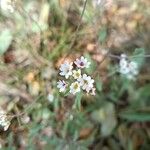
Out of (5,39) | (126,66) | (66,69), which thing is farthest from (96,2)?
(66,69)

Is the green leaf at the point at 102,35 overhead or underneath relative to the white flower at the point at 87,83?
overhead

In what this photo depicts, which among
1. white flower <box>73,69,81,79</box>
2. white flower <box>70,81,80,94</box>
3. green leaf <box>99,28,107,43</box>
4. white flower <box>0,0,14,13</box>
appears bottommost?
white flower <box>70,81,80,94</box>

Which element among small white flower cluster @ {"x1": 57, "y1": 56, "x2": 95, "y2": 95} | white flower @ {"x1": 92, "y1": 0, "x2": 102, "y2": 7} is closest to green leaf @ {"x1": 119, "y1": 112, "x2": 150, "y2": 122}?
white flower @ {"x1": 92, "y1": 0, "x2": 102, "y2": 7}

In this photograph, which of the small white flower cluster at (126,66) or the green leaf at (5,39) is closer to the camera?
the small white flower cluster at (126,66)

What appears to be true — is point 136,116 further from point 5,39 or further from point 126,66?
point 5,39

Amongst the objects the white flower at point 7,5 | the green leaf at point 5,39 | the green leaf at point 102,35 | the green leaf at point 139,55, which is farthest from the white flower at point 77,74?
the green leaf at point 5,39

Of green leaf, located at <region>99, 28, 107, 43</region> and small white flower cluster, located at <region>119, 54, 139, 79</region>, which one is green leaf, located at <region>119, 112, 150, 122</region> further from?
green leaf, located at <region>99, 28, 107, 43</region>

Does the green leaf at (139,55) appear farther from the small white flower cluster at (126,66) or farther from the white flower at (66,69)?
the white flower at (66,69)

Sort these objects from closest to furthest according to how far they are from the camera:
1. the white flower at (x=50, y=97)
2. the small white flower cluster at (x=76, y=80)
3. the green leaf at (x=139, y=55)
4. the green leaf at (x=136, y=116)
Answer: the small white flower cluster at (x=76, y=80) → the green leaf at (x=139, y=55) → the white flower at (x=50, y=97) → the green leaf at (x=136, y=116)

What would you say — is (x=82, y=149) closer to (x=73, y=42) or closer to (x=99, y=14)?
(x=73, y=42)
